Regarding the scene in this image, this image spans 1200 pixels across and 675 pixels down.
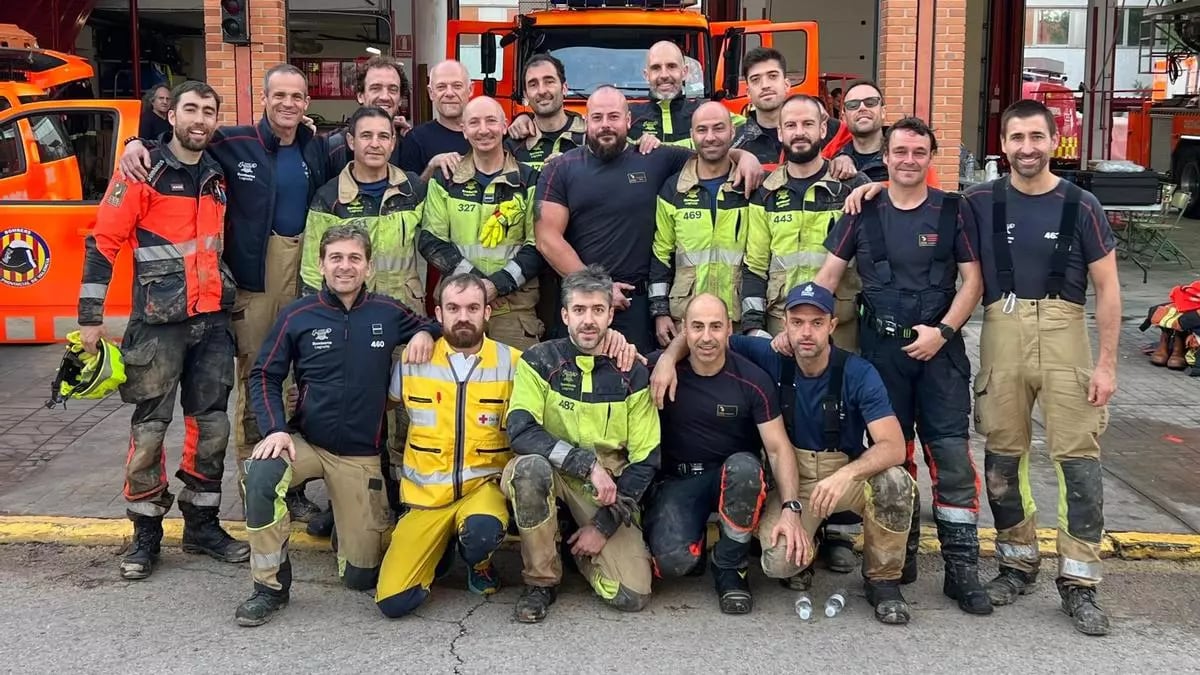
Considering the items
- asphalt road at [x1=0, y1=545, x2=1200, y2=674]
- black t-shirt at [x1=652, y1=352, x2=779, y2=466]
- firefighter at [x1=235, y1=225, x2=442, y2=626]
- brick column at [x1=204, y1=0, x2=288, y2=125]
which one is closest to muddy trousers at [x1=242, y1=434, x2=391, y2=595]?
firefighter at [x1=235, y1=225, x2=442, y2=626]

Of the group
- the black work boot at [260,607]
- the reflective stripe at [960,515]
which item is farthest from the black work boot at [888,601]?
the black work boot at [260,607]

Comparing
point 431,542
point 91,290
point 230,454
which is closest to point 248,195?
point 91,290

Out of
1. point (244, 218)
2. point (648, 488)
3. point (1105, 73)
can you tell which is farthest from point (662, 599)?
point (1105, 73)

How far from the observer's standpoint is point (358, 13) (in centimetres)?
1823

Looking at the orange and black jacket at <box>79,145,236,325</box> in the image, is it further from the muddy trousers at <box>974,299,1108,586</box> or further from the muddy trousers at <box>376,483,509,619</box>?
the muddy trousers at <box>974,299,1108,586</box>

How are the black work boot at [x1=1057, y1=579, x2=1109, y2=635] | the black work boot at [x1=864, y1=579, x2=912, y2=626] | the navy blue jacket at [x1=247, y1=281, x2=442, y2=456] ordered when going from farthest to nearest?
1. the navy blue jacket at [x1=247, y1=281, x2=442, y2=456]
2. the black work boot at [x1=864, y1=579, x2=912, y2=626]
3. the black work boot at [x1=1057, y1=579, x2=1109, y2=635]

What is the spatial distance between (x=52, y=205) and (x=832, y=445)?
270 inches

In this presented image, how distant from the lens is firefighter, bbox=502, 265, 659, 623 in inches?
187

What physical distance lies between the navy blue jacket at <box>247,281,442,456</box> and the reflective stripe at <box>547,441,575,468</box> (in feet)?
2.66

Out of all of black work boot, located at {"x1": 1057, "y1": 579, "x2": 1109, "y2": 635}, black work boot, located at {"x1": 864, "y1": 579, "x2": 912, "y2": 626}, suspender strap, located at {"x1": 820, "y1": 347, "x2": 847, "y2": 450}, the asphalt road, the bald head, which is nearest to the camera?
the asphalt road

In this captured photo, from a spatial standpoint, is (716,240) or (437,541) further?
(716,240)

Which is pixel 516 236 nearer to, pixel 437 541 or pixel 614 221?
pixel 614 221

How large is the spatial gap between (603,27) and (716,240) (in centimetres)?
575

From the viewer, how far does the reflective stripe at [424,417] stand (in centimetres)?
492
